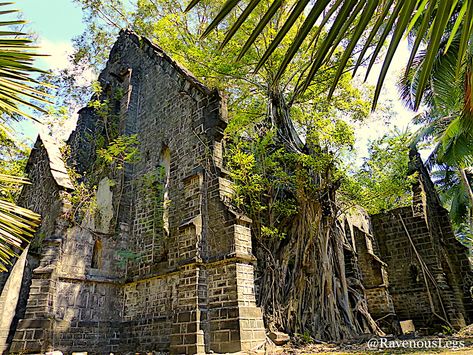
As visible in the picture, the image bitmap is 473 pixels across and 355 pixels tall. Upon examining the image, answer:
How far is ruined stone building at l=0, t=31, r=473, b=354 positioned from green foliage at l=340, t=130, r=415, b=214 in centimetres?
325

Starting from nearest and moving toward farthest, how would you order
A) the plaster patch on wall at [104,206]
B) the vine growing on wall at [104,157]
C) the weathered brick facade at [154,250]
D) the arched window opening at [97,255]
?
the weathered brick facade at [154,250] → the arched window opening at [97,255] → the vine growing on wall at [104,157] → the plaster patch on wall at [104,206]

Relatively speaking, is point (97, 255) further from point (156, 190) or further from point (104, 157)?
point (104, 157)

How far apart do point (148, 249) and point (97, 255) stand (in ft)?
5.40

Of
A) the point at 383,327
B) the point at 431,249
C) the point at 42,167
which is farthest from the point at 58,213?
the point at 431,249

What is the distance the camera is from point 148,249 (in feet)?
37.7

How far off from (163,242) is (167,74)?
237 inches

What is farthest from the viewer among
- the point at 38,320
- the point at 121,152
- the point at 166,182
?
the point at 121,152

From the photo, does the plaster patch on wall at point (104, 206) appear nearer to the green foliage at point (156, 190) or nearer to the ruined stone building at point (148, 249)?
the ruined stone building at point (148, 249)

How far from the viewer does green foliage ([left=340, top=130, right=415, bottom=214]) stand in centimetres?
1207

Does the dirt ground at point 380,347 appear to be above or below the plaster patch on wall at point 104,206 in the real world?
below

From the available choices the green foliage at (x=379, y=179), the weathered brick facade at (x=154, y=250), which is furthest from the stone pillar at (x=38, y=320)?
the green foliage at (x=379, y=179)

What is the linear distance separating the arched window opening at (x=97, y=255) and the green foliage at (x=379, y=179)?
26.2 feet

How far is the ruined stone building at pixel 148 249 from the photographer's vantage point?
30.1ft

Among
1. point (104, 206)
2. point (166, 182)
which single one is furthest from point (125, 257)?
point (166, 182)
